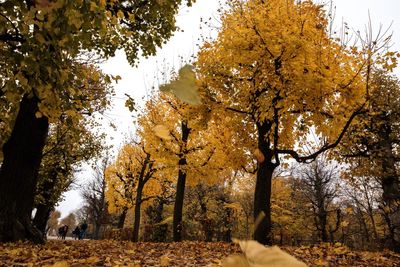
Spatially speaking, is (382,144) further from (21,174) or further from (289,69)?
(21,174)

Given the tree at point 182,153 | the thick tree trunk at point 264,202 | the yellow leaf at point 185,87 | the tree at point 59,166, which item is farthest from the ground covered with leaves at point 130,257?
the tree at point 59,166

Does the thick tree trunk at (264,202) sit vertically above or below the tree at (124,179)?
below

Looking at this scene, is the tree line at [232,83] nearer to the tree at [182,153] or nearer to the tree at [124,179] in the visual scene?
the tree at [182,153]

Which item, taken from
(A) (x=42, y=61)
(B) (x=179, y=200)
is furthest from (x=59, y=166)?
(A) (x=42, y=61)

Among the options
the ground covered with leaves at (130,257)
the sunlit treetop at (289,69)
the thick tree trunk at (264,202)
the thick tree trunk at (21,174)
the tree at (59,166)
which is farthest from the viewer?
the tree at (59,166)

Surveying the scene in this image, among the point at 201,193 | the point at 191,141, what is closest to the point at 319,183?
the point at 201,193

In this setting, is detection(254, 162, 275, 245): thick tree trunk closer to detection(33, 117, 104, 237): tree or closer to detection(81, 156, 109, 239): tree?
detection(33, 117, 104, 237): tree

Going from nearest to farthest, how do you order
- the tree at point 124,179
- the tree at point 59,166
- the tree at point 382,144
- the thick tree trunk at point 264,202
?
the thick tree trunk at point 264,202, the tree at point 382,144, the tree at point 59,166, the tree at point 124,179

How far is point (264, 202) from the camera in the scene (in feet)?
30.1

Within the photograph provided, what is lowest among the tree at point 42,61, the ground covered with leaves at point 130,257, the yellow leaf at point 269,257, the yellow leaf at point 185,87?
the ground covered with leaves at point 130,257

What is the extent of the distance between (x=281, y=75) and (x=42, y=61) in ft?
20.2

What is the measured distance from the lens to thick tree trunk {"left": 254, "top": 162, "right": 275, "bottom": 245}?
888 cm

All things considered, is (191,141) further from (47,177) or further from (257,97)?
(47,177)

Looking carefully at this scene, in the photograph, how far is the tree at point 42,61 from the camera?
3182mm
